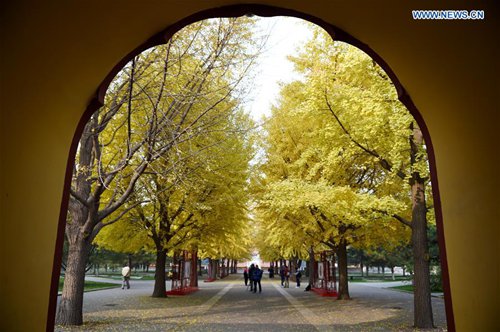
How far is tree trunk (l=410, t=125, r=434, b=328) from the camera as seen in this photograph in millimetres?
11711

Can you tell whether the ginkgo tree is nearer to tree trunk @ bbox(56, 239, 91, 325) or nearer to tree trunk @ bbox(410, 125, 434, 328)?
tree trunk @ bbox(56, 239, 91, 325)

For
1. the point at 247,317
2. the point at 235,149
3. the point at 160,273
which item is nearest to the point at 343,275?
the point at 247,317

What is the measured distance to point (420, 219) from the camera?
12117mm

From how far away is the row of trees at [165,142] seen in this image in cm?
980

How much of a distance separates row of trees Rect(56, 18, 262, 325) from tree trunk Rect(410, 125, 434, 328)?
16.4 feet

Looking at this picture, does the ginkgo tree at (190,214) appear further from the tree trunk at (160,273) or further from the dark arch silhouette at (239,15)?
the dark arch silhouette at (239,15)

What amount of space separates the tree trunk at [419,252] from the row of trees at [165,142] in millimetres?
4984

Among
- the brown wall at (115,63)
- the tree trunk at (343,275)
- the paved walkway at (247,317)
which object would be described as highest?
the brown wall at (115,63)

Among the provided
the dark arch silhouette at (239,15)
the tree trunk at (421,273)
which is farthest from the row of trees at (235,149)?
the dark arch silhouette at (239,15)

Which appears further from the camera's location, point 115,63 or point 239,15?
point 115,63

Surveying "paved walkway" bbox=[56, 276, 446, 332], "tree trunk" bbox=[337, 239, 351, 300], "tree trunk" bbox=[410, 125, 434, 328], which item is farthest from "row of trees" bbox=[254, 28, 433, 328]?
"tree trunk" bbox=[337, 239, 351, 300]

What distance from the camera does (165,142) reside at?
11219mm

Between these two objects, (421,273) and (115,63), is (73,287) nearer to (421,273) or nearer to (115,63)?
A: (115,63)

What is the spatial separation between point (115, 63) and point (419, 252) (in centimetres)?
1018
